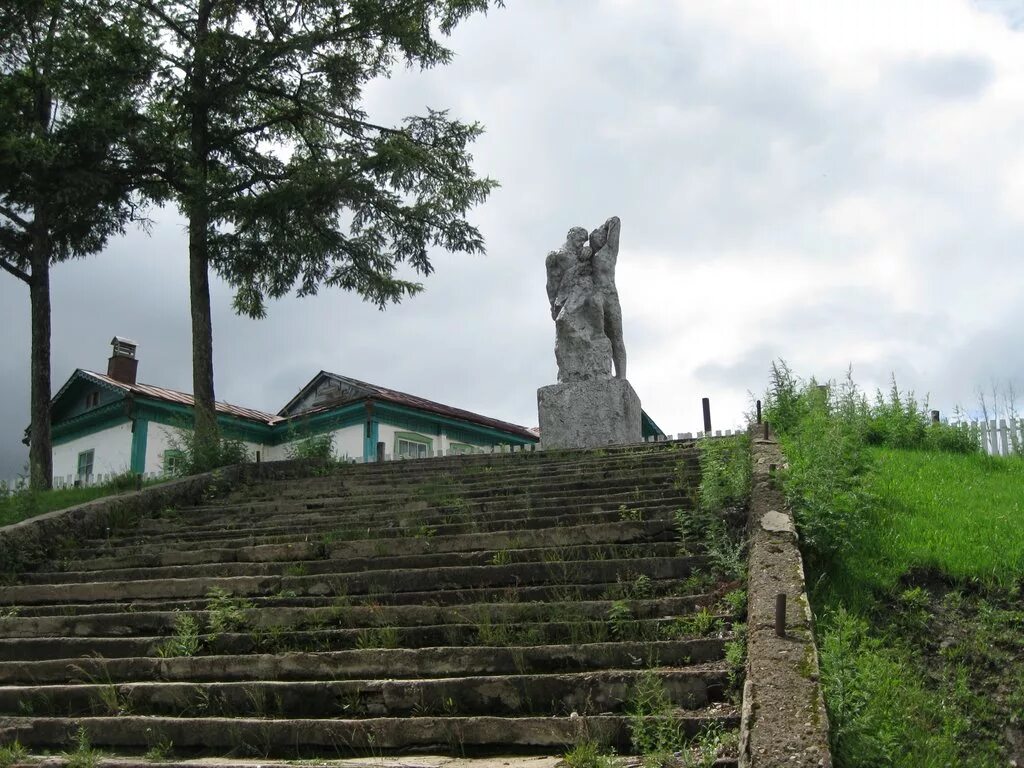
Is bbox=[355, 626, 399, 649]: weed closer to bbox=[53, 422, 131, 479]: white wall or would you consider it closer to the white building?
the white building

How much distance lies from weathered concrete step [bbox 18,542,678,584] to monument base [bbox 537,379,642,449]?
8.32 metres

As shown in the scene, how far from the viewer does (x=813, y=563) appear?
722cm

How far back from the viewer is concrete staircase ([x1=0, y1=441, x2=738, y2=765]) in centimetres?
557

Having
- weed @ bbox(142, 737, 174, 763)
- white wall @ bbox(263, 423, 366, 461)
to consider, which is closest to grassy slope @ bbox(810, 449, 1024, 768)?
weed @ bbox(142, 737, 174, 763)

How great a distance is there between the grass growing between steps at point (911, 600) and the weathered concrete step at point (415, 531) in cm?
151

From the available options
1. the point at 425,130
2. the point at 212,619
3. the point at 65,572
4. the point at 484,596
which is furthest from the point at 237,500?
the point at 425,130

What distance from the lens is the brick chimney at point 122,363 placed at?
29.7 m

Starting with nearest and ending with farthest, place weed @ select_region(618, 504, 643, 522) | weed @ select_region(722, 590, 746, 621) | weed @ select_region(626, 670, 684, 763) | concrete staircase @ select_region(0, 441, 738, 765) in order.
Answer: weed @ select_region(626, 670, 684, 763)
concrete staircase @ select_region(0, 441, 738, 765)
weed @ select_region(722, 590, 746, 621)
weed @ select_region(618, 504, 643, 522)

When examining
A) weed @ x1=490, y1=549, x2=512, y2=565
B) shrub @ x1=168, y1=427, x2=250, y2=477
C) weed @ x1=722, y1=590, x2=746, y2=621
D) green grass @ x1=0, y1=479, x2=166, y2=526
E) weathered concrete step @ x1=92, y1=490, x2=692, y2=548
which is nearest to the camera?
weed @ x1=722, y1=590, x2=746, y2=621

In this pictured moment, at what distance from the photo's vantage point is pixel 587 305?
17.8 m

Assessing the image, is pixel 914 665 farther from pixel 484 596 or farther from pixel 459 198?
pixel 459 198

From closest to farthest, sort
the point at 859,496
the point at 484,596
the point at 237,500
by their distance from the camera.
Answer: the point at 484,596, the point at 859,496, the point at 237,500

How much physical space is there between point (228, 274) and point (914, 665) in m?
14.7

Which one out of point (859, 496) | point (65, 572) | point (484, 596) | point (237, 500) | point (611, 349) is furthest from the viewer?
point (611, 349)
